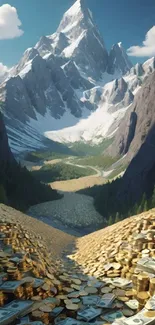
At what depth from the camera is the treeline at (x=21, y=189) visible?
103125 mm

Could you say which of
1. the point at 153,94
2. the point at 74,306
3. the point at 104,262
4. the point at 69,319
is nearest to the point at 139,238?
the point at 104,262

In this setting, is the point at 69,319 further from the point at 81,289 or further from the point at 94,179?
the point at 94,179

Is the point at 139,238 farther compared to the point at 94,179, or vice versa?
the point at 94,179

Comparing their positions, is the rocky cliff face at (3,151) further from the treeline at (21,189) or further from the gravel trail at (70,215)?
the gravel trail at (70,215)

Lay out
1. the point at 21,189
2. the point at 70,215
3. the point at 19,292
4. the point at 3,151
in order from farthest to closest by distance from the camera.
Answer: the point at 3,151 → the point at 21,189 → the point at 70,215 → the point at 19,292

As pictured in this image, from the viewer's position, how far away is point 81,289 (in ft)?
44.6

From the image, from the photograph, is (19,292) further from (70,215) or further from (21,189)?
(21,189)

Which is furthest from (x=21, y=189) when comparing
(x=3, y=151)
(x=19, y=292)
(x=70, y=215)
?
(x=19, y=292)

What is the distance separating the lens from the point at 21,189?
110m

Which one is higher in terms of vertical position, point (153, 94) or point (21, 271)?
point (153, 94)

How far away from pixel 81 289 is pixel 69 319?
3.18 metres

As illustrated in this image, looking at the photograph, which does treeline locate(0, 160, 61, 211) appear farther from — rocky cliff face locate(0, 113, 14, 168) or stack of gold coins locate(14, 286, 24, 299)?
stack of gold coins locate(14, 286, 24, 299)

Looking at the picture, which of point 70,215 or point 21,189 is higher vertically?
point 21,189

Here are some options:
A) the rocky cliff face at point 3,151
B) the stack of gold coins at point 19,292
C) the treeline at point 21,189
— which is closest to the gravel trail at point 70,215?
the treeline at point 21,189
